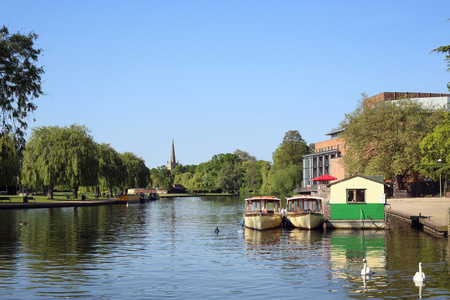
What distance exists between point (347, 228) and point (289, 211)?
6394mm

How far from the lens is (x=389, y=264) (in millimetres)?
26219

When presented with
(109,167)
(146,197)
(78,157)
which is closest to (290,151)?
(146,197)

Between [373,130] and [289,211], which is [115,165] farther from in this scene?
[289,211]

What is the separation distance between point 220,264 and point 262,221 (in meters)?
18.8

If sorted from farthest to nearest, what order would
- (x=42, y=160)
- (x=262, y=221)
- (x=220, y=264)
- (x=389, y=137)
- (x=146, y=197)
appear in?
(x=146, y=197) → (x=42, y=160) → (x=389, y=137) → (x=262, y=221) → (x=220, y=264)

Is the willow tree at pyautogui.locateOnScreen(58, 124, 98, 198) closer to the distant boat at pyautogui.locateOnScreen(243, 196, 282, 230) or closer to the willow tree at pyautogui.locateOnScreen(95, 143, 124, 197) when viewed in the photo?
the willow tree at pyautogui.locateOnScreen(95, 143, 124, 197)

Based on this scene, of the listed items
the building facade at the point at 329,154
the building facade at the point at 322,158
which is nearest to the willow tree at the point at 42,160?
the building facade at the point at 329,154

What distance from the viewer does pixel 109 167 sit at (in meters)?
110

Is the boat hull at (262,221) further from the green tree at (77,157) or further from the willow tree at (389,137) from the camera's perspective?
the green tree at (77,157)

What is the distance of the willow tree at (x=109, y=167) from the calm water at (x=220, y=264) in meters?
63.2

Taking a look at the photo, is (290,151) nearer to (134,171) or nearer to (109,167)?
(134,171)

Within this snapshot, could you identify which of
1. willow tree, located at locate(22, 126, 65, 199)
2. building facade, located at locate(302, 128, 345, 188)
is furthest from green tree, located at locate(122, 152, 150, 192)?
building facade, located at locate(302, 128, 345, 188)

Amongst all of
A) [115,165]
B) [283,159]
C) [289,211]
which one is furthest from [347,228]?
[283,159]

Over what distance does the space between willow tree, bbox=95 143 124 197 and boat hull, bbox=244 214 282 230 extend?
62.1 metres
